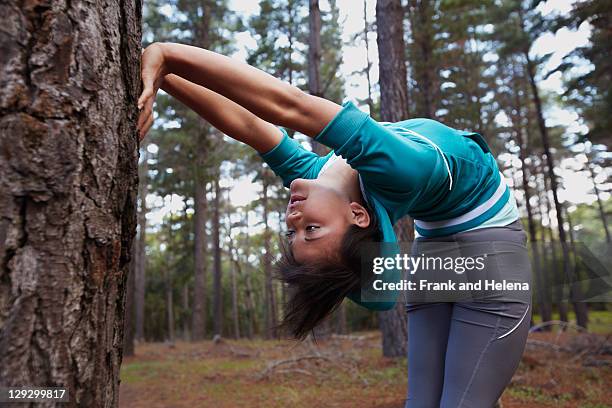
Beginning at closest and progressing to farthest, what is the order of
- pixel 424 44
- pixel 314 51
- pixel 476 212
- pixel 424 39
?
1. pixel 476 212
2. pixel 314 51
3. pixel 424 39
4. pixel 424 44

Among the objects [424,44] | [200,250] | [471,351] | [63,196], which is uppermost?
[424,44]

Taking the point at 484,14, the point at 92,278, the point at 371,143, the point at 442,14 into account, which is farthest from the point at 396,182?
the point at 484,14

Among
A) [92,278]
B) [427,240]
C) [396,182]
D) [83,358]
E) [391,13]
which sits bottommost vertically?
[83,358]

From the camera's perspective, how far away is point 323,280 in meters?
1.69

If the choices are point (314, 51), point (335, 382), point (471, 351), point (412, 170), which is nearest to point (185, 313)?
point (314, 51)

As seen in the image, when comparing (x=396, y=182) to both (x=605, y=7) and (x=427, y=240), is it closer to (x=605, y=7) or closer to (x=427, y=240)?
(x=427, y=240)

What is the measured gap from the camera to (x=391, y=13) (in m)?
7.27

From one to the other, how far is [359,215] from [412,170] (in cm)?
40

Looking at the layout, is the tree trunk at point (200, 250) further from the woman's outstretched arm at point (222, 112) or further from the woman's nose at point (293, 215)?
the woman's nose at point (293, 215)

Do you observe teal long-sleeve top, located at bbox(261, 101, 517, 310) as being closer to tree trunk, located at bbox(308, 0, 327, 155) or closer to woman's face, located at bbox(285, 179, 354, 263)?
woman's face, located at bbox(285, 179, 354, 263)

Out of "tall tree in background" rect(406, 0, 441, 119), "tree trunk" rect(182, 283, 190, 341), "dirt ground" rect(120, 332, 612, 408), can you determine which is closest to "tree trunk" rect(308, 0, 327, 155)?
"dirt ground" rect(120, 332, 612, 408)

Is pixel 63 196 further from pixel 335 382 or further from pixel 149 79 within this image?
pixel 335 382

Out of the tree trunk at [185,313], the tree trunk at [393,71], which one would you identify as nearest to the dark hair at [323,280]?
the tree trunk at [393,71]

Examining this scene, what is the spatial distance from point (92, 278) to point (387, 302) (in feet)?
3.52
